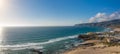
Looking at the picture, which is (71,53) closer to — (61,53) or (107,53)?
(61,53)

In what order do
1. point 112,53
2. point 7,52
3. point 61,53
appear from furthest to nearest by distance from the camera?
1. point 7,52
2. point 61,53
3. point 112,53

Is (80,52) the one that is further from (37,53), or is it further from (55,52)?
(37,53)

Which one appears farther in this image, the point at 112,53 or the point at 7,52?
the point at 7,52

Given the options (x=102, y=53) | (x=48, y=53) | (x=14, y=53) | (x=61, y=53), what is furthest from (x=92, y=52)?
(x=14, y=53)

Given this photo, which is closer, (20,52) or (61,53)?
(61,53)

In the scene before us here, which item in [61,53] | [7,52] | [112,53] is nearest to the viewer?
[112,53]

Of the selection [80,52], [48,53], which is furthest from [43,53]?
[80,52]

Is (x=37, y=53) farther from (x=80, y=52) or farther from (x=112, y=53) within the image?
(x=112, y=53)

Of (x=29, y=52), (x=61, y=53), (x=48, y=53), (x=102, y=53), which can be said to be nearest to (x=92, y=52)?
(x=102, y=53)
